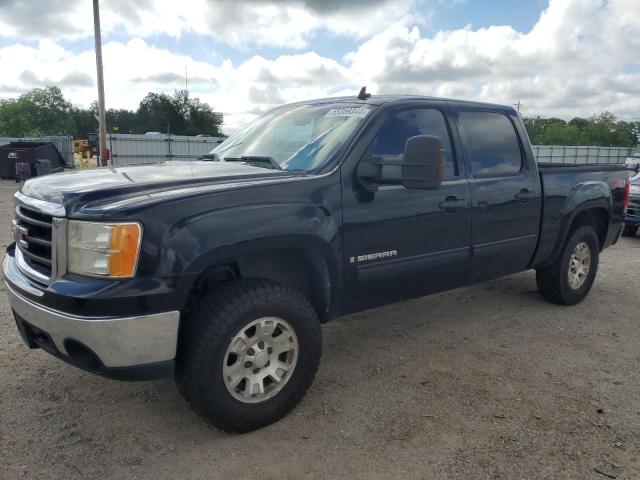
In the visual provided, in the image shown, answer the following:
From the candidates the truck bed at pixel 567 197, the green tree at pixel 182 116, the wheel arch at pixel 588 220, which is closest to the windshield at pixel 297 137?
the truck bed at pixel 567 197

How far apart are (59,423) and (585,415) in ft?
10.3

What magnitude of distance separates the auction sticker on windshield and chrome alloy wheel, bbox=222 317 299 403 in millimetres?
1521

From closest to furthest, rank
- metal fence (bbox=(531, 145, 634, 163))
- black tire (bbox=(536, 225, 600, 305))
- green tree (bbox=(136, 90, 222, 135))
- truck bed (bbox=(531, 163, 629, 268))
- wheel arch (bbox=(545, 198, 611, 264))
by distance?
1. truck bed (bbox=(531, 163, 629, 268))
2. wheel arch (bbox=(545, 198, 611, 264))
3. black tire (bbox=(536, 225, 600, 305))
4. metal fence (bbox=(531, 145, 634, 163))
5. green tree (bbox=(136, 90, 222, 135))

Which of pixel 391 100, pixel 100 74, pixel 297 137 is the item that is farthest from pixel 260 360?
pixel 100 74

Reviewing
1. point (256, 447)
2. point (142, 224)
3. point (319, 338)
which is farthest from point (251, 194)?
point (256, 447)

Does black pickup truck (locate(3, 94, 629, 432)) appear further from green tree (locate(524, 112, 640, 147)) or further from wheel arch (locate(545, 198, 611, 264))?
green tree (locate(524, 112, 640, 147))

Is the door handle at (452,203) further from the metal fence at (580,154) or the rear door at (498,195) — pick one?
the metal fence at (580,154)

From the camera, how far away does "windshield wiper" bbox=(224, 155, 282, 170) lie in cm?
349

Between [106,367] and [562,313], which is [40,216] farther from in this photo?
[562,313]

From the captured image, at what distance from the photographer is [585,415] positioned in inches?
126

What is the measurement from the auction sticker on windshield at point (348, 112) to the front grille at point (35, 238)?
197 cm

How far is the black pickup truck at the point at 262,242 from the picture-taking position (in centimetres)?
251

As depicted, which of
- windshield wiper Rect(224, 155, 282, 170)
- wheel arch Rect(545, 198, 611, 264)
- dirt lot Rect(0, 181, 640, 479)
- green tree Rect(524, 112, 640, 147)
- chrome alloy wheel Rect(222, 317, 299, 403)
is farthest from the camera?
green tree Rect(524, 112, 640, 147)

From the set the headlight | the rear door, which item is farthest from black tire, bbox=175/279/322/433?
the rear door
